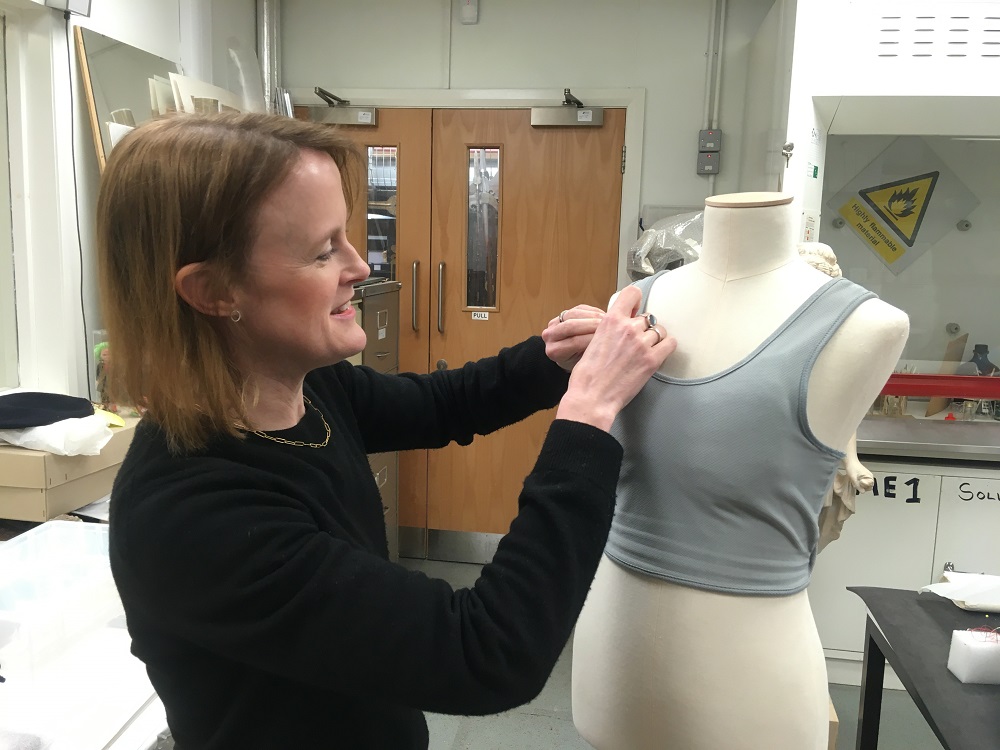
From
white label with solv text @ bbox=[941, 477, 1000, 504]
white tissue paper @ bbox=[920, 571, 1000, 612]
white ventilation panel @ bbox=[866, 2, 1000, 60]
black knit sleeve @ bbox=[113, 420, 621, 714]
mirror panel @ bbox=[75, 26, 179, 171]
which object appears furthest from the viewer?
white label with solv text @ bbox=[941, 477, 1000, 504]

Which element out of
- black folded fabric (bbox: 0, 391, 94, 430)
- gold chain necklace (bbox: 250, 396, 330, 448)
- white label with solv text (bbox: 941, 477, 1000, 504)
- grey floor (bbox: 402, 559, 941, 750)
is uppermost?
gold chain necklace (bbox: 250, 396, 330, 448)

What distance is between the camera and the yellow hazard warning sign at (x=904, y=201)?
317 centimetres

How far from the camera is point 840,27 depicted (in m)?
2.37

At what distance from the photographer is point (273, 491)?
80 centimetres

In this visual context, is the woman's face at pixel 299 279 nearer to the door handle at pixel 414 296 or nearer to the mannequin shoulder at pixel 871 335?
the mannequin shoulder at pixel 871 335

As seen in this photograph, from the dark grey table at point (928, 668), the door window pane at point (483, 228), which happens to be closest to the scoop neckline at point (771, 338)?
the dark grey table at point (928, 668)

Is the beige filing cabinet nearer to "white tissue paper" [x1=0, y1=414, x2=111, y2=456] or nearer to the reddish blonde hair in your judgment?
"white tissue paper" [x1=0, y1=414, x2=111, y2=456]

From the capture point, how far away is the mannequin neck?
1.05m

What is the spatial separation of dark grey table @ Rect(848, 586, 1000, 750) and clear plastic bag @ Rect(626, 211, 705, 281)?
1.44 metres

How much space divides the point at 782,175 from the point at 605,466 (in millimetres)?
2039

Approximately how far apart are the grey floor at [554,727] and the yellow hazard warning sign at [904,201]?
6.03ft

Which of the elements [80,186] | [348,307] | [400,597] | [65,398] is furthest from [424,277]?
[400,597]

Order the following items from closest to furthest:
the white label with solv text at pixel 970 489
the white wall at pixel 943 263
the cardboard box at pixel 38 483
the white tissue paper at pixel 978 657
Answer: the white tissue paper at pixel 978 657
the cardboard box at pixel 38 483
the white label with solv text at pixel 970 489
the white wall at pixel 943 263

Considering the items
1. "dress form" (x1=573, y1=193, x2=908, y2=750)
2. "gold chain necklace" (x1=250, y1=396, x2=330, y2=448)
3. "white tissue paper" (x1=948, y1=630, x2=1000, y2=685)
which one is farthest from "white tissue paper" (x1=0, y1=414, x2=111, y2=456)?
"white tissue paper" (x1=948, y1=630, x2=1000, y2=685)
